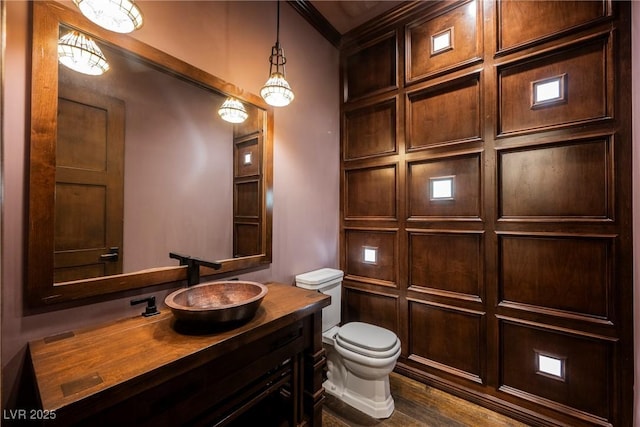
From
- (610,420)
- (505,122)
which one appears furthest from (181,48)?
(610,420)

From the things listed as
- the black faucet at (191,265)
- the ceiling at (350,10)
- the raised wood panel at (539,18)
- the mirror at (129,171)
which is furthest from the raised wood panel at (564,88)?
the black faucet at (191,265)

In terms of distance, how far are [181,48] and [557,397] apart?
2794 mm

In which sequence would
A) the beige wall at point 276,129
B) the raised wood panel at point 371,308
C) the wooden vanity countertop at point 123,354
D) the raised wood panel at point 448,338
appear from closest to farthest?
the wooden vanity countertop at point 123,354 < the beige wall at point 276,129 < the raised wood panel at point 448,338 < the raised wood panel at point 371,308

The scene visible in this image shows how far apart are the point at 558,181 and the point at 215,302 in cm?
200

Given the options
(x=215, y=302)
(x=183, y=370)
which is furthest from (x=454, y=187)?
(x=183, y=370)

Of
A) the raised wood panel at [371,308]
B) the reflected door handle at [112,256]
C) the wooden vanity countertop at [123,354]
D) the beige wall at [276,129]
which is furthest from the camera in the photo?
the raised wood panel at [371,308]

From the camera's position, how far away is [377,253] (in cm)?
224

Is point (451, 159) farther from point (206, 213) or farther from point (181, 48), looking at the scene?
point (181, 48)

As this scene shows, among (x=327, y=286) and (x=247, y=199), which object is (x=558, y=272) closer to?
(x=327, y=286)

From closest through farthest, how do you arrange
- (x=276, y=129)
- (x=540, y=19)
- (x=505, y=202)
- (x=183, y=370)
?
1. (x=183, y=370)
2. (x=540, y=19)
3. (x=505, y=202)
4. (x=276, y=129)

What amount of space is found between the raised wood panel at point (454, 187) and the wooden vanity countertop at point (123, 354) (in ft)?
4.29

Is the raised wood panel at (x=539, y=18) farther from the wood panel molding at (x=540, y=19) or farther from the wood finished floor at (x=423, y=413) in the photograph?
the wood finished floor at (x=423, y=413)

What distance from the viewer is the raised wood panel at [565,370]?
1.42 metres

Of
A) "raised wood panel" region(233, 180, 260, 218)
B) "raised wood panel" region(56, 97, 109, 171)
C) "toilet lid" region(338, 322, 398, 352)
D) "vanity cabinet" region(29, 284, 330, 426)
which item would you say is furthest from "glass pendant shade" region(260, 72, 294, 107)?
"toilet lid" region(338, 322, 398, 352)
